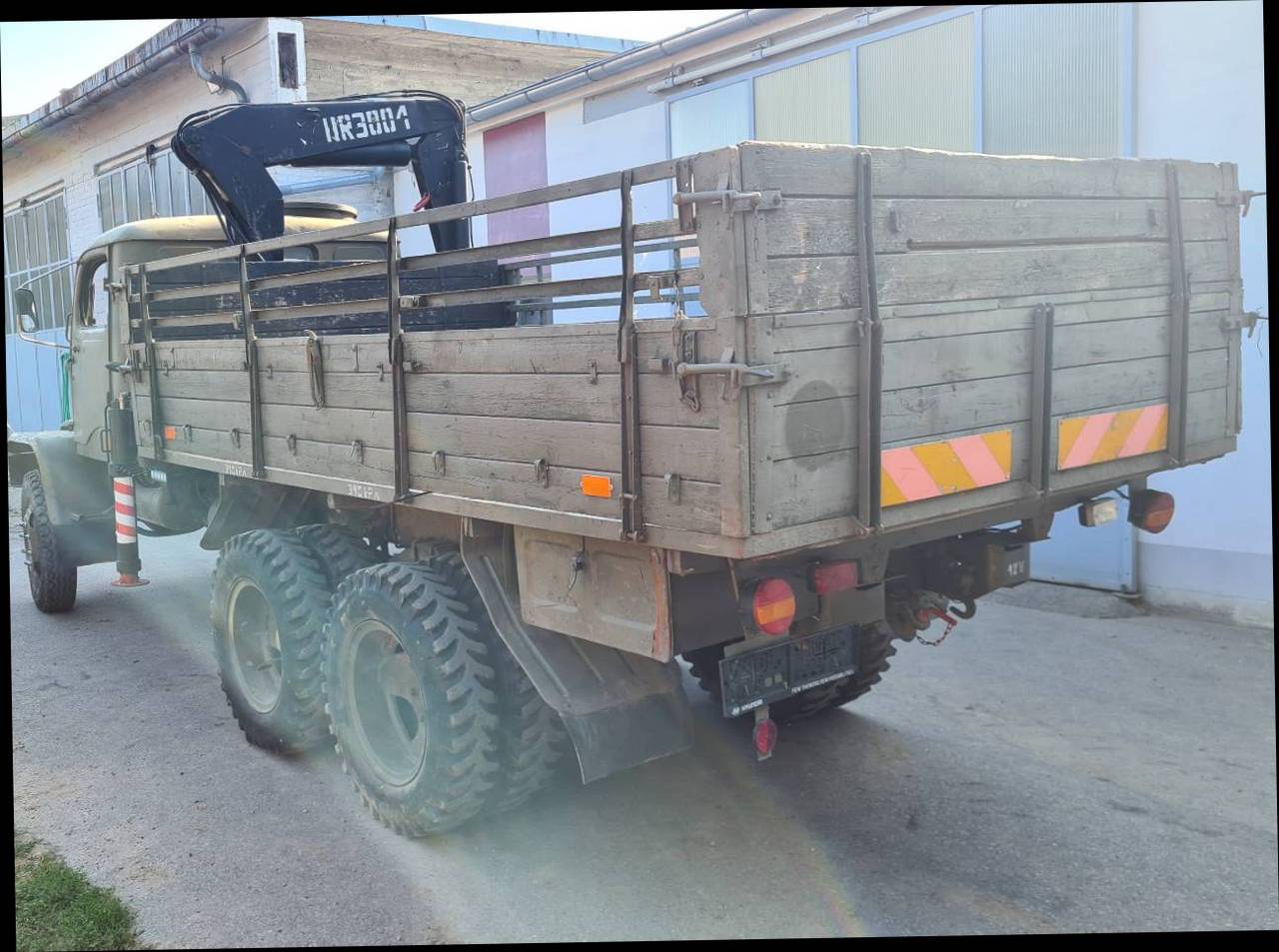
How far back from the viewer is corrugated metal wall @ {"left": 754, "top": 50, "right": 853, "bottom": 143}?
831 cm

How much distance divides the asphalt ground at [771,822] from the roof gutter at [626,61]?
4.89 metres

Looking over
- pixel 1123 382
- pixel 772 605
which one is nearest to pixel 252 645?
pixel 772 605

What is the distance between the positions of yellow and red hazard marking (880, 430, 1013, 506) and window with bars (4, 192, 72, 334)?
703 inches

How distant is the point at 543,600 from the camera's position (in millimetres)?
3715

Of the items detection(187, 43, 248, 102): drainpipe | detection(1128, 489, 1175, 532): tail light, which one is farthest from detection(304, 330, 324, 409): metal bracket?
detection(187, 43, 248, 102): drainpipe

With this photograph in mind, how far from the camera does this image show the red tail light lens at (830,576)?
3461 millimetres

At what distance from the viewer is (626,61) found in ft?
32.0

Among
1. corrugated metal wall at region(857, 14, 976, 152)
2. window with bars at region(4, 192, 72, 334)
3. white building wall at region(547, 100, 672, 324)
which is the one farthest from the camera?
window with bars at region(4, 192, 72, 334)

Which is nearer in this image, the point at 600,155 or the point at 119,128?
the point at 600,155

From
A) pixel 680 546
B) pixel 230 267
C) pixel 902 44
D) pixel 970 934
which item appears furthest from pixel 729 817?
pixel 902 44

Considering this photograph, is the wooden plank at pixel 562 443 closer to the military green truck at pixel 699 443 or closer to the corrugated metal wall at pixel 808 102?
the military green truck at pixel 699 443

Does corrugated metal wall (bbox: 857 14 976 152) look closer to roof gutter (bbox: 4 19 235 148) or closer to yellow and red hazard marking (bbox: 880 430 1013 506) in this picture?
yellow and red hazard marking (bbox: 880 430 1013 506)

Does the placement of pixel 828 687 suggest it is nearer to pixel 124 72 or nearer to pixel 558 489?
pixel 558 489

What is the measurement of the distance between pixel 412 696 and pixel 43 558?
450cm
